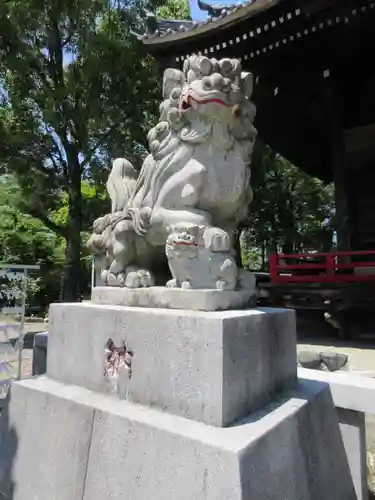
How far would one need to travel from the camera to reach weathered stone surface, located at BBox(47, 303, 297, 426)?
4.59ft

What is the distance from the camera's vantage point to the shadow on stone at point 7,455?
1819mm

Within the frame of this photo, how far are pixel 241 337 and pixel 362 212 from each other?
7.75 meters

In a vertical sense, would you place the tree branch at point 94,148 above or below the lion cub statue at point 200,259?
above

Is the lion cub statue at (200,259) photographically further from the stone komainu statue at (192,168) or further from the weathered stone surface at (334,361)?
the weathered stone surface at (334,361)

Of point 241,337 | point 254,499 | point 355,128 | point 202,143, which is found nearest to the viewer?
point 254,499

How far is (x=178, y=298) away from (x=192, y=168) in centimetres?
58

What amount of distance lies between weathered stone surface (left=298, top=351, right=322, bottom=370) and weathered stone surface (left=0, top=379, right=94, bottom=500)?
11.1 ft

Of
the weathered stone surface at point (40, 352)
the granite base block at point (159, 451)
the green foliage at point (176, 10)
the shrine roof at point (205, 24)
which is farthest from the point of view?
the green foliage at point (176, 10)

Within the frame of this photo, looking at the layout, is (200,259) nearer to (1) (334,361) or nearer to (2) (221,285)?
(2) (221,285)

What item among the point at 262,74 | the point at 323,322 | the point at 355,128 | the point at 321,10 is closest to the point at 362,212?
the point at 355,128

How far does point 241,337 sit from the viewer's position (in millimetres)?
1480

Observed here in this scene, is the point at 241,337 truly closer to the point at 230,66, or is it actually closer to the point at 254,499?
the point at 254,499

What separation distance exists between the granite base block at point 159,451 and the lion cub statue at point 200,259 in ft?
1.71

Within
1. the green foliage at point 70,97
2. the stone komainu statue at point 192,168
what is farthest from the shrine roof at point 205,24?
the stone komainu statue at point 192,168
